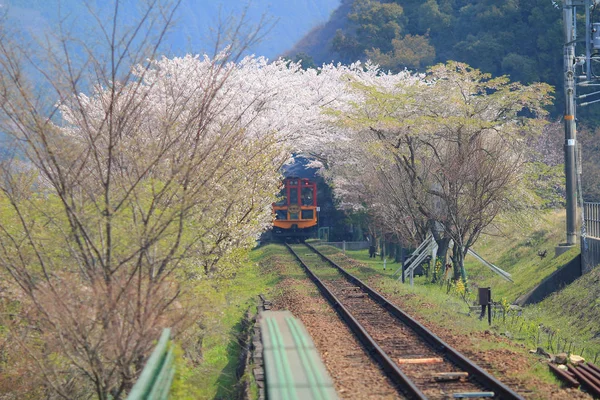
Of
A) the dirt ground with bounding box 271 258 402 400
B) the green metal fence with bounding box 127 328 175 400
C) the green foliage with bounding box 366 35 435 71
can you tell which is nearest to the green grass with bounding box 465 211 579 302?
the dirt ground with bounding box 271 258 402 400

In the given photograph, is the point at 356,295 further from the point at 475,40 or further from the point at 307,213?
the point at 475,40

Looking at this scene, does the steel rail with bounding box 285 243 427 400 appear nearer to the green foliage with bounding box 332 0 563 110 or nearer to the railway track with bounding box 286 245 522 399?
the railway track with bounding box 286 245 522 399

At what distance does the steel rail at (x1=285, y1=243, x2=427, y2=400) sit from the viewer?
817 centimetres

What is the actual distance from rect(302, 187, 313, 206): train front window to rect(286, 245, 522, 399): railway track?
1848cm

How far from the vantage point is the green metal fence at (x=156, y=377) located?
4.24 metres

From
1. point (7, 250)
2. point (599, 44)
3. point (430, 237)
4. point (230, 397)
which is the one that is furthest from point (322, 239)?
point (7, 250)

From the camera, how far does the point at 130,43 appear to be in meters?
7.31

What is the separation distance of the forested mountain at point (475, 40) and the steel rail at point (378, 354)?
969 inches

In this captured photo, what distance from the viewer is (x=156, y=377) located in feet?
15.4

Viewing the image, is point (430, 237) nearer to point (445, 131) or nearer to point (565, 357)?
point (445, 131)

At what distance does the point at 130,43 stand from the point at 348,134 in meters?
22.0

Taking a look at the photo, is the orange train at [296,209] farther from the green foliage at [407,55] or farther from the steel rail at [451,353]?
the steel rail at [451,353]

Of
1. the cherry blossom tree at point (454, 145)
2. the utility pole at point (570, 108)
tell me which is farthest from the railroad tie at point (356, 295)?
the utility pole at point (570, 108)

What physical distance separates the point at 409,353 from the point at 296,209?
2493 cm
